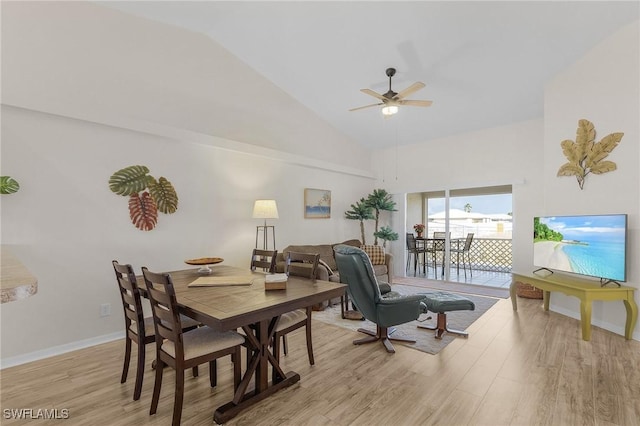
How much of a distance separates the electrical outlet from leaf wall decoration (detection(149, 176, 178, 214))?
3.81 feet

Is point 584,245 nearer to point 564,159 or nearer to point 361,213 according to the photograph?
point 564,159

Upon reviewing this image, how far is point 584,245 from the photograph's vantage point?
3.51 m

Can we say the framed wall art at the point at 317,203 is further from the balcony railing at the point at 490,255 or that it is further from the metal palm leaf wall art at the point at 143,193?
the balcony railing at the point at 490,255

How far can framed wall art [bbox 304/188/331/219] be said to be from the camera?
221 inches

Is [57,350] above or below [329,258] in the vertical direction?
below

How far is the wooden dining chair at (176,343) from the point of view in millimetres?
1780

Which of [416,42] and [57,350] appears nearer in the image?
[57,350]

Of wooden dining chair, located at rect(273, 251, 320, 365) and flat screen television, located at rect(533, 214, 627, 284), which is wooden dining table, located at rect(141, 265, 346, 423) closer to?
wooden dining chair, located at rect(273, 251, 320, 365)

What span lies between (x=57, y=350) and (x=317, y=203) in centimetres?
411

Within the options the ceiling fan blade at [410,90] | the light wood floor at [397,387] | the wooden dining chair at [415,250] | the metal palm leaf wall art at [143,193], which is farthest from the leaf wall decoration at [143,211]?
the wooden dining chair at [415,250]

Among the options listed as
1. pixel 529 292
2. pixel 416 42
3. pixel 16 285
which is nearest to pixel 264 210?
pixel 416 42

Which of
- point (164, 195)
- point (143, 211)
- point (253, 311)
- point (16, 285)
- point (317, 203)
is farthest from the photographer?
point (317, 203)

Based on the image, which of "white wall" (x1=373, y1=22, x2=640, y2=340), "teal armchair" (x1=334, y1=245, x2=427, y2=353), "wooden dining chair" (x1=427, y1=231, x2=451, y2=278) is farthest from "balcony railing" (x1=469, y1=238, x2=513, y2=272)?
"teal armchair" (x1=334, y1=245, x2=427, y2=353)

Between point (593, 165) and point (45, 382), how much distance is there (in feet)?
19.6
